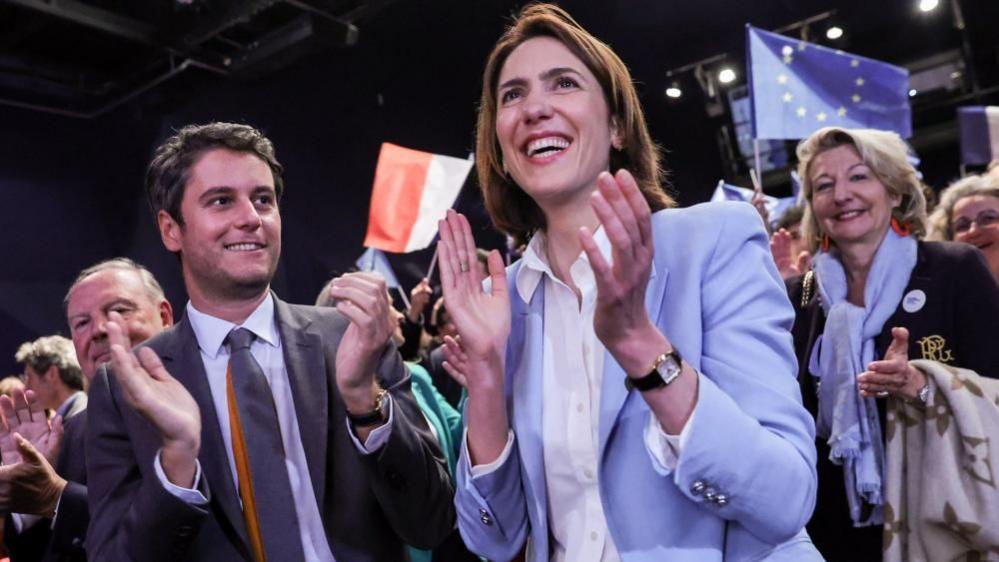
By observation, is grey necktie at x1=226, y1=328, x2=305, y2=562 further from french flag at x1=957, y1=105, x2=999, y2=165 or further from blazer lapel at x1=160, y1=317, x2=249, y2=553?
french flag at x1=957, y1=105, x2=999, y2=165

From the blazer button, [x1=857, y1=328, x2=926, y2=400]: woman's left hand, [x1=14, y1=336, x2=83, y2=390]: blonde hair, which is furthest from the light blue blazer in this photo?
A: [x1=14, y1=336, x2=83, y2=390]: blonde hair

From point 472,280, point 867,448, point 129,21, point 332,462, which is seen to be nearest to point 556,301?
point 472,280

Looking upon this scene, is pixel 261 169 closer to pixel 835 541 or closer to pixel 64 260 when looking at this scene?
pixel 835 541

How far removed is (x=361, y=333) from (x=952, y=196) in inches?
99.9

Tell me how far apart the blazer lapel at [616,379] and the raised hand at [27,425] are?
1.79 m

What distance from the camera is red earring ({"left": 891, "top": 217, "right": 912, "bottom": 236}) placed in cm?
256

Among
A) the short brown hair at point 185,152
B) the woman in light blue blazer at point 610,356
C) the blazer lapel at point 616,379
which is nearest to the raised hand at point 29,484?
the short brown hair at point 185,152

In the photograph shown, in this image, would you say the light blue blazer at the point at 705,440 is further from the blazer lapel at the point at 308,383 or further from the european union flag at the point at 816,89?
the european union flag at the point at 816,89

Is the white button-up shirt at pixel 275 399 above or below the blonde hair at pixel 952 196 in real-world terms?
below

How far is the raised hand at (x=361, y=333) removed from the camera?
159 centimetres

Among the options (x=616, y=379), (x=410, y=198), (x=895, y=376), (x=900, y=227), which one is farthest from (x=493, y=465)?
(x=410, y=198)

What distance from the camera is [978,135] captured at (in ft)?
14.7

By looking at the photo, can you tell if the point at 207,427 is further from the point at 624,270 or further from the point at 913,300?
the point at 913,300

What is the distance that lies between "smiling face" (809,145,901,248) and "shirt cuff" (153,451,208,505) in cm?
197
